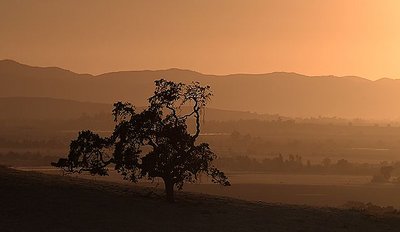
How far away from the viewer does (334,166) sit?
11256cm

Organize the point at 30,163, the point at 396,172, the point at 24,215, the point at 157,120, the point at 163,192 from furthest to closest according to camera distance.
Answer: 1. the point at 396,172
2. the point at 30,163
3. the point at 163,192
4. the point at 157,120
5. the point at 24,215

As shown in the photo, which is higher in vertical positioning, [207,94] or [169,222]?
[207,94]

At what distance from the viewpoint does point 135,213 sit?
3272 centimetres

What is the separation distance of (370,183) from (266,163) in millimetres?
27702

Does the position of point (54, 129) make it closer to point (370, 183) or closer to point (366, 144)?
point (366, 144)

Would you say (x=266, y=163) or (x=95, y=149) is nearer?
(x=95, y=149)

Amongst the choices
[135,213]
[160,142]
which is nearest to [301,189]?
[160,142]

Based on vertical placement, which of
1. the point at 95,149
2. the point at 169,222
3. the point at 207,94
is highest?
the point at 207,94

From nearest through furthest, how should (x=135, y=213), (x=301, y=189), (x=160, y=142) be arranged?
(x=135, y=213), (x=160, y=142), (x=301, y=189)

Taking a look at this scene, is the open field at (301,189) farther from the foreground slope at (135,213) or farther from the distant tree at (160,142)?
the distant tree at (160,142)

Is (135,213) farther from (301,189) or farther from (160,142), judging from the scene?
(301,189)

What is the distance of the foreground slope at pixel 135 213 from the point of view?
1183 inches

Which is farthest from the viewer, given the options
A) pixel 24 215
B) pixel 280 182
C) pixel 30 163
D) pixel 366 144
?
pixel 366 144

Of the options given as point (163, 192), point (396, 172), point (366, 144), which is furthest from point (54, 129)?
point (163, 192)
